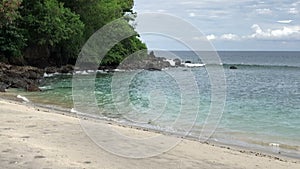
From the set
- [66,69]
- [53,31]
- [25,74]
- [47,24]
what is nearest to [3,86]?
[25,74]

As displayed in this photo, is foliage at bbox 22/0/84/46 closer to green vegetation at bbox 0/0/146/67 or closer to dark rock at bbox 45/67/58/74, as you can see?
green vegetation at bbox 0/0/146/67

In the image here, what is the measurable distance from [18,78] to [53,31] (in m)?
13.1

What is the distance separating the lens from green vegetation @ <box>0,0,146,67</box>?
4300cm

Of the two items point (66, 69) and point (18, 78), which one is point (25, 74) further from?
point (66, 69)

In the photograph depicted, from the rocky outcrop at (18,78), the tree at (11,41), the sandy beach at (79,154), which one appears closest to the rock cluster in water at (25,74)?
the rocky outcrop at (18,78)

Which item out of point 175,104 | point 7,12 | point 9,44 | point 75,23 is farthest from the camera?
point 75,23

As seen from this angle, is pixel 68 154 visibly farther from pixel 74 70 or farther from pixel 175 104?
pixel 74 70

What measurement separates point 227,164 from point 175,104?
1501 cm

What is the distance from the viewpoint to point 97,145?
9.73m

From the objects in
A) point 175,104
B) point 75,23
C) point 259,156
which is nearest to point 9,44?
point 75,23

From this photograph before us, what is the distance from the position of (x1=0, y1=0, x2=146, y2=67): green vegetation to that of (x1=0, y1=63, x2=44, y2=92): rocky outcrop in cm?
478

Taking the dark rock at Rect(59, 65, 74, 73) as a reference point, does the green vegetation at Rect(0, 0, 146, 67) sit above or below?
above

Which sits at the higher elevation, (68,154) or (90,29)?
(90,29)

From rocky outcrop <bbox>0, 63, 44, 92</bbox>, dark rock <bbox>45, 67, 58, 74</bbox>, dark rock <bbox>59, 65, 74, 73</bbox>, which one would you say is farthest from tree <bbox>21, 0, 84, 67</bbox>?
rocky outcrop <bbox>0, 63, 44, 92</bbox>
